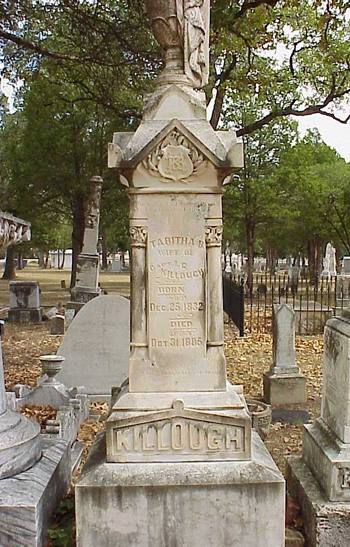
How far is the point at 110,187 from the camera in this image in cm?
2588

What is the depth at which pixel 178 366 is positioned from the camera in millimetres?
4312

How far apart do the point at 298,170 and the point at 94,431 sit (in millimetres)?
22449

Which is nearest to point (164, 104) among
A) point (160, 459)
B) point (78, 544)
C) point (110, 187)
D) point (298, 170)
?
point (160, 459)

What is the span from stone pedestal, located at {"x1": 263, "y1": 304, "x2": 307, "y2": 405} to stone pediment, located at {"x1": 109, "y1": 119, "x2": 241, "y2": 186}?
5609 millimetres

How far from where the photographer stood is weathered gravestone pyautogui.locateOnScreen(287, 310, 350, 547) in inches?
167

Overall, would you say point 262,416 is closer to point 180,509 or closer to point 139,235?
point 180,509

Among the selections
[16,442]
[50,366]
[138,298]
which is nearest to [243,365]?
[50,366]

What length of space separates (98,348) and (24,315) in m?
9.78

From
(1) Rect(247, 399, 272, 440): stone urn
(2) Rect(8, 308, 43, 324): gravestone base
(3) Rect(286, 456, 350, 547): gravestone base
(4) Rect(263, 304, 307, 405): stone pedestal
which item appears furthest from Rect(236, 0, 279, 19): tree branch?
(2) Rect(8, 308, 43, 324): gravestone base

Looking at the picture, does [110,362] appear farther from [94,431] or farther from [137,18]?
[137,18]

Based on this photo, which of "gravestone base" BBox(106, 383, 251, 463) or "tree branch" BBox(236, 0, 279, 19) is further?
"tree branch" BBox(236, 0, 279, 19)

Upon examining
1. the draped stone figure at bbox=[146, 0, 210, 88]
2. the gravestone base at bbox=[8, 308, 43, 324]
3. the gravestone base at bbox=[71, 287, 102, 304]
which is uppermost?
the draped stone figure at bbox=[146, 0, 210, 88]

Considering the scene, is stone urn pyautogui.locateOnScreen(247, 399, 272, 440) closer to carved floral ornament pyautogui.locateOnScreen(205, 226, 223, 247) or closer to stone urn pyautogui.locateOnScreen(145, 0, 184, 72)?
carved floral ornament pyautogui.locateOnScreen(205, 226, 223, 247)

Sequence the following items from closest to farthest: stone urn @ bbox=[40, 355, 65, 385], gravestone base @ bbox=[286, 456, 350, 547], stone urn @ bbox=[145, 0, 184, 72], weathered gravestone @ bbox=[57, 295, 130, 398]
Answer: gravestone base @ bbox=[286, 456, 350, 547], stone urn @ bbox=[145, 0, 184, 72], stone urn @ bbox=[40, 355, 65, 385], weathered gravestone @ bbox=[57, 295, 130, 398]
